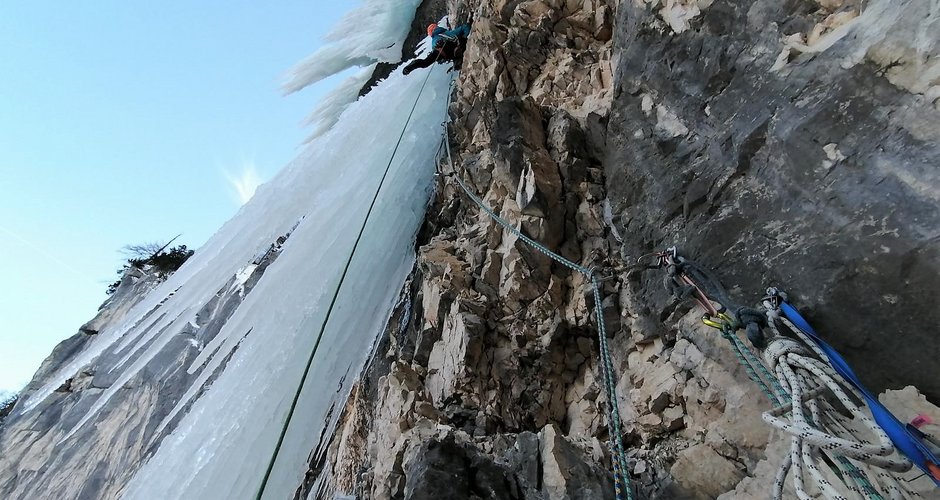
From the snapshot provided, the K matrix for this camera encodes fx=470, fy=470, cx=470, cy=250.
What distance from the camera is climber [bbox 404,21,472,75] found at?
666 centimetres

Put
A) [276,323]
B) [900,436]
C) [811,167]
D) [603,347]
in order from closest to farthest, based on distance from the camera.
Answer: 1. [900,436]
2. [811,167]
3. [603,347]
4. [276,323]

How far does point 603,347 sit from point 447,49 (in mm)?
5592

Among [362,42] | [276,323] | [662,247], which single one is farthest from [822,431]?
[362,42]

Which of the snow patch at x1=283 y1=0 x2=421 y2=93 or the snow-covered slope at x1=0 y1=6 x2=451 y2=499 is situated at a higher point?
the snow patch at x1=283 y1=0 x2=421 y2=93

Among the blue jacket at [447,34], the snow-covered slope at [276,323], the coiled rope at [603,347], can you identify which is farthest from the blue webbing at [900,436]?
the blue jacket at [447,34]

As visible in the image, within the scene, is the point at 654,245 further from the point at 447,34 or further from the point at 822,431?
the point at 447,34

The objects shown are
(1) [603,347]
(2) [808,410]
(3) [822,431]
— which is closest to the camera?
(3) [822,431]

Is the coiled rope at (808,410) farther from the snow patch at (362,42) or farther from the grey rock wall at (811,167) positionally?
the snow patch at (362,42)

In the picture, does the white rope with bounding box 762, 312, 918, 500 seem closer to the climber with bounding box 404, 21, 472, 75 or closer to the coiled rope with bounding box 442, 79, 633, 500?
the coiled rope with bounding box 442, 79, 633, 500

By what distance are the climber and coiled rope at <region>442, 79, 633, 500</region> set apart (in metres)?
1.47

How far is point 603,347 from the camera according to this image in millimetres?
2291

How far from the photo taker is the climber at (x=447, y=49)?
6660mm

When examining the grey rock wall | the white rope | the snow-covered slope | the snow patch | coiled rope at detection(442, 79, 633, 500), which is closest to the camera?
the white rope

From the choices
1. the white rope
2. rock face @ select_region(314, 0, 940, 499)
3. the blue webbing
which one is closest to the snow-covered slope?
rock face @ select_region(314, 0, 940, 499)
